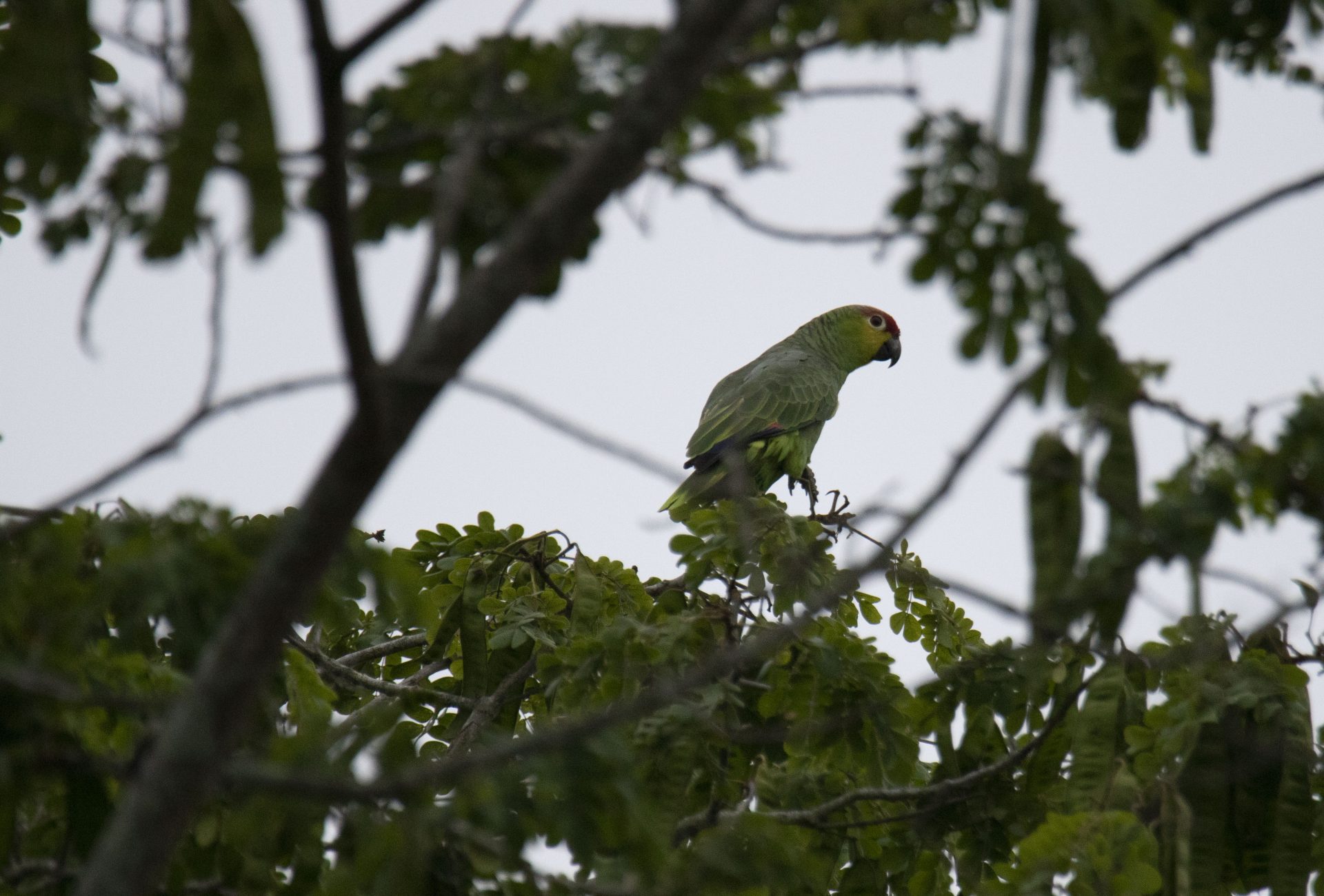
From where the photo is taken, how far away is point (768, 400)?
7812mm

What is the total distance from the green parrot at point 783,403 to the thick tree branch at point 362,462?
4521 millimetres

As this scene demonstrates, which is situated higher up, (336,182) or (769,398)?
(769,398)

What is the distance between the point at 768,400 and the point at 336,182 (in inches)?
248

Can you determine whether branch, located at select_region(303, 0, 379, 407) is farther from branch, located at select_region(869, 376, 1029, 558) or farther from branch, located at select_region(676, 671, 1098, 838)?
branch, located at select_region(676, 671, 1098, 838)

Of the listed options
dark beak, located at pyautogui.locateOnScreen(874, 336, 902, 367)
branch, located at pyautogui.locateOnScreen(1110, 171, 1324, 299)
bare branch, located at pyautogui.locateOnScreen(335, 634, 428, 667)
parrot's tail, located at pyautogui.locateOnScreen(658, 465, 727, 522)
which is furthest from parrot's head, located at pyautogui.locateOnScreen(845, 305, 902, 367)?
branch, located at pyautogui.locateOnScreen(1110, 171, 1324, 299)

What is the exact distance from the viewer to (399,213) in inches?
85.9

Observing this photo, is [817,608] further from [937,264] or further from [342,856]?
[342,856]

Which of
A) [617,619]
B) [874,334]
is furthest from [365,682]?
[874,334]

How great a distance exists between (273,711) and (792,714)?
169 cm

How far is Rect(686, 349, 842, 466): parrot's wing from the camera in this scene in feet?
24.8

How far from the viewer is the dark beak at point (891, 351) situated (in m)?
9.42

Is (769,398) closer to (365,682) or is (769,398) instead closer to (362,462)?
(365,682)

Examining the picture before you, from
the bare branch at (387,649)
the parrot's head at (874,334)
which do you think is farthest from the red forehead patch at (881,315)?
the bare branch at (387,649)

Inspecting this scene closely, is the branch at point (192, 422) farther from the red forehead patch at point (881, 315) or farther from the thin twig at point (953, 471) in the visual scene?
the red forehead patch at point (881, 315)
